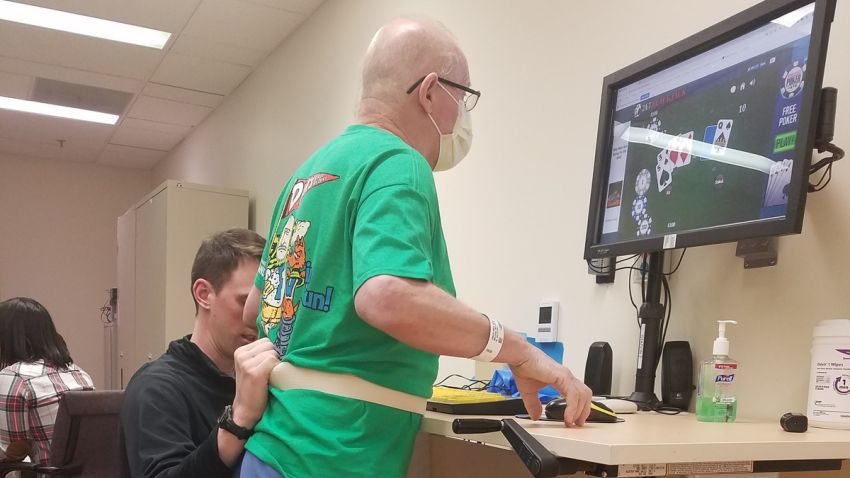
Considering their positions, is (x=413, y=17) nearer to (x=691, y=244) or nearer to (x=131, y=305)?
(x=691, y=244)

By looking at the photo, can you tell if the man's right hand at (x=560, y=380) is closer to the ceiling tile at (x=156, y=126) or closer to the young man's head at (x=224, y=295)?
the young man's head at (x=224, y=295)

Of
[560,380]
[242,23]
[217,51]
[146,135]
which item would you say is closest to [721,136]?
[560,380]

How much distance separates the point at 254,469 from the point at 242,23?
3276mm

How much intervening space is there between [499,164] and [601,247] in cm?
76

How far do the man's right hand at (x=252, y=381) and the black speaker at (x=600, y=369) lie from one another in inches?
29.9

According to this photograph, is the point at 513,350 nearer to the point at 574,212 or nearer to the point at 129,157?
the point at 574,212

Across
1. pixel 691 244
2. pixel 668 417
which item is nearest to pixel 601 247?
pixel 691 244

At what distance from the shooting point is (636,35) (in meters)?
1.74

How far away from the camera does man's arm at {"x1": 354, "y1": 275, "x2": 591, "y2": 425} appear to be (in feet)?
2.99

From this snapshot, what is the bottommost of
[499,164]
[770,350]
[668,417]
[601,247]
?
[668,417]

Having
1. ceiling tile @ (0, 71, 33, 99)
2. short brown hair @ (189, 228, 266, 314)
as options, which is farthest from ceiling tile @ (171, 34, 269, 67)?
short brown hair @ (189, 228, 266, 314)

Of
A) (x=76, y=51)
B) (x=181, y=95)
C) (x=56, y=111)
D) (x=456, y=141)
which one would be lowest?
(x=456, y=141)

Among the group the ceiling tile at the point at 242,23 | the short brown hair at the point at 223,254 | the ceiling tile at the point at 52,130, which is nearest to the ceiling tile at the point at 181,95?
the ceiling tile at the point at 242,23

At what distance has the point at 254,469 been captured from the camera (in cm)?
105
